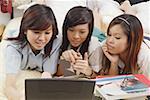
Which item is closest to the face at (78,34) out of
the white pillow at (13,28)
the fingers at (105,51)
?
the fingers at (105,51)

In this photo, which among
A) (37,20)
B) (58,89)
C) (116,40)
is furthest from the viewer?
(116,40)

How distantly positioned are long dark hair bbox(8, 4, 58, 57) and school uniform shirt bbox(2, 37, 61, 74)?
0.12ft

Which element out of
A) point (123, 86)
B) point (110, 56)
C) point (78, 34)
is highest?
point (78, 34)

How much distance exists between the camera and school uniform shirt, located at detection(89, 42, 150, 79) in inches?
51.9

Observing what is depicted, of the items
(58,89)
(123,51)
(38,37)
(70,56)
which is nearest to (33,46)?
(38,37)

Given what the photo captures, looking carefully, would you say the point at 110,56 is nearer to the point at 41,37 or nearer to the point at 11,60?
the point at 41,37

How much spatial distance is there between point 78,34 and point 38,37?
0.58 ft

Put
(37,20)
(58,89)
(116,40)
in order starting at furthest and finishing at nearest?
(116,40), (37,20), (58,89)

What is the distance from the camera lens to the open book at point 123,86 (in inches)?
46.3

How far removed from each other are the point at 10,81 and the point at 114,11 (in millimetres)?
589

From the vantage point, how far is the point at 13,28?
128 centimetres

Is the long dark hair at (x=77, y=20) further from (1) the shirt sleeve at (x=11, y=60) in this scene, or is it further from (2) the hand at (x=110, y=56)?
(1) the shirt sleeve at (x=11, y=60)

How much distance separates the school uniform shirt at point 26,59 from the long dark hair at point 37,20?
0.04m

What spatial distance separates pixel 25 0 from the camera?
4.34ft
